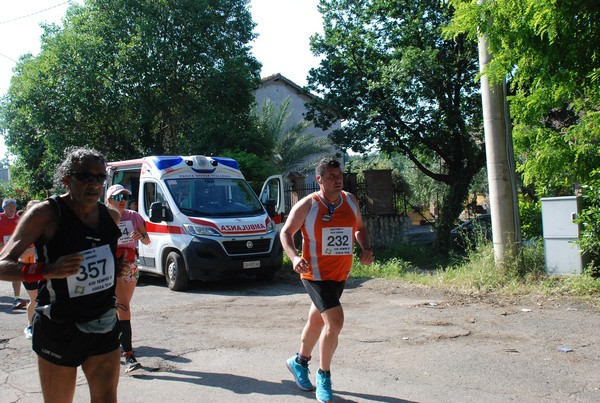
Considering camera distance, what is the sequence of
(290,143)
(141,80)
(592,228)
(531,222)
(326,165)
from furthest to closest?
(290,143)
(141,80)
(531,222)
(592,228)
(326,165)

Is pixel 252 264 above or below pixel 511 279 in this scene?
above

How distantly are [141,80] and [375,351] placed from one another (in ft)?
50.8

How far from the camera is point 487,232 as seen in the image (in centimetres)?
1152

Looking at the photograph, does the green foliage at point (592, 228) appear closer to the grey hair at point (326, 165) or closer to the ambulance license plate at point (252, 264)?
the grey hair at point (326, 165)

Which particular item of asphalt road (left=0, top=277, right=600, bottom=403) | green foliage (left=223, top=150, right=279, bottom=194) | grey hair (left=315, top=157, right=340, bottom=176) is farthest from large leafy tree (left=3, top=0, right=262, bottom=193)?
grey hair (left=315, top=157, right=340, bottom=176)

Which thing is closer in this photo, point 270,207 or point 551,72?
point 551,72

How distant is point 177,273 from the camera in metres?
11.0

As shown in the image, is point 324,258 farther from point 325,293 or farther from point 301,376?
point 301,376

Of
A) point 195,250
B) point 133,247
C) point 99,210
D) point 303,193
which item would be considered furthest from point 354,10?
point 99,210

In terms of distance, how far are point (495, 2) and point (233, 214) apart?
20.2 ft

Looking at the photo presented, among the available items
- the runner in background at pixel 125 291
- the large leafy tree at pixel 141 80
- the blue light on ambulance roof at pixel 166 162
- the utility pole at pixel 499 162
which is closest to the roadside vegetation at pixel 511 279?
the utility pole at pixel 499 162

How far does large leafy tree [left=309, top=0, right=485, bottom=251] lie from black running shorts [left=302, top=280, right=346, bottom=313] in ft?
46.3

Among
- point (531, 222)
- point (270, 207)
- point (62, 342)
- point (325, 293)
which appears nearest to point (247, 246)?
point (270, 207)

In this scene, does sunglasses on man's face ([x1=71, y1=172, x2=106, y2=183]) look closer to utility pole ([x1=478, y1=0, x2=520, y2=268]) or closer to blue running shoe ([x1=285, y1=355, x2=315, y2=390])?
blue running shoe ([x1=285, y1=355, x2=315, y2=390])
